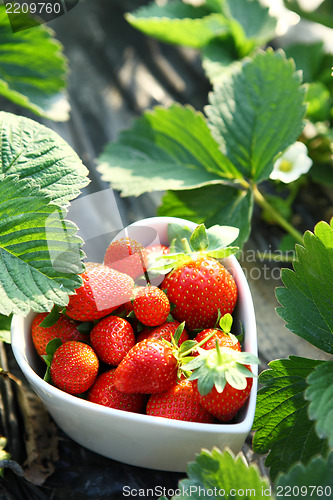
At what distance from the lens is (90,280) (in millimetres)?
688

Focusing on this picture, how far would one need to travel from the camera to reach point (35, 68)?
1.06 metres

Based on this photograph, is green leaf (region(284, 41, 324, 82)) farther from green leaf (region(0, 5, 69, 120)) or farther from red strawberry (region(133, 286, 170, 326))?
red strawberry (region(133, 286, 170, 326))

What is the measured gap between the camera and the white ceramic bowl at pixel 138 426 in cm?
60

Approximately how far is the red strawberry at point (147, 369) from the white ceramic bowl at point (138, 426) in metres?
0.04

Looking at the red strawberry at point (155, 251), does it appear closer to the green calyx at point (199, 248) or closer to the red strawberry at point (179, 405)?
the green calyx at point (199, 248)

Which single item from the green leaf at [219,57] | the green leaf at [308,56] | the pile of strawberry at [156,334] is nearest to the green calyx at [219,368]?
the pile of strawberry at [156,334]

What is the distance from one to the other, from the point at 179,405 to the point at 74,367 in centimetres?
14

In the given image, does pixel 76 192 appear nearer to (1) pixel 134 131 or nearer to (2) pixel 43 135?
(2) pixel 43 135

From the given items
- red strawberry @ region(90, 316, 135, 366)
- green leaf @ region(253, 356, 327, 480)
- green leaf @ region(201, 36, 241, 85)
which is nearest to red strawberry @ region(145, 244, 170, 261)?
red strawberry @ region(90, 316, 135, 366)

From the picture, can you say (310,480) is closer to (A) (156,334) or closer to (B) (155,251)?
(A) (156,334)

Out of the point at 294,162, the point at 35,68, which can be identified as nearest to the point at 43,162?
the point at 35,68

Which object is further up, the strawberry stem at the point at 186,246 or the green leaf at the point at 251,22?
the green leaf at the point at 251,22

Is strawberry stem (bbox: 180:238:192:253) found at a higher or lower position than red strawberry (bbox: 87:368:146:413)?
higher

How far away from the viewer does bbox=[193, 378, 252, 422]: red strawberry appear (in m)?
0.61
